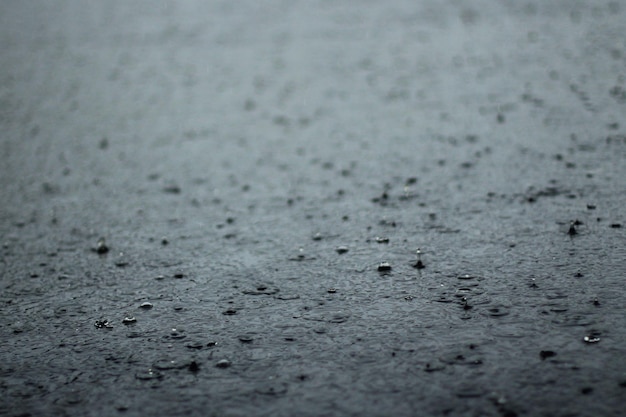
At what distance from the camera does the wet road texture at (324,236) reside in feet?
14.3

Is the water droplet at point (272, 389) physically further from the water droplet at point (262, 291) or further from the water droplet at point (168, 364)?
the water droplet at point (262, 291)

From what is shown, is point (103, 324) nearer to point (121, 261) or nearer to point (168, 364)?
point (168, 364)

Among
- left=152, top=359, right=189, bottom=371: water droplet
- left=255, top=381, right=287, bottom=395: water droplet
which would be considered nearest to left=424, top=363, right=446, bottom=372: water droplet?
left=255, top=381, right=287, bottom=395: water droplet

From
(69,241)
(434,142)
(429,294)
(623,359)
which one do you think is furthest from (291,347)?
(434,142)

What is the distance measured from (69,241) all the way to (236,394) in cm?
376

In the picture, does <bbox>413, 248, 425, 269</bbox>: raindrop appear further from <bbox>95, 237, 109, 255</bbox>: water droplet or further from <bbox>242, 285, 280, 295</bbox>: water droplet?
<bbox>95, 237, 109, 255</bbox>: water droplet

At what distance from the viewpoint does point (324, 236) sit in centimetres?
684

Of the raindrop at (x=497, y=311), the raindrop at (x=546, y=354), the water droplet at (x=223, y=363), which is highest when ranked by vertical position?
the raindrop at (x=497, y=311)

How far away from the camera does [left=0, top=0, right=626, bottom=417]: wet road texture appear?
4.34m

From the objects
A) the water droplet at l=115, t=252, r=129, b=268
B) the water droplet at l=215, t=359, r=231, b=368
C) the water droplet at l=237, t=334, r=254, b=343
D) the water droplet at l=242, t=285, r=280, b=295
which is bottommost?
the water droplet at l=215, t=359, r=231, b=368

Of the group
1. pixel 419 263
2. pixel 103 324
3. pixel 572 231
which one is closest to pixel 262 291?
pixel 103 324

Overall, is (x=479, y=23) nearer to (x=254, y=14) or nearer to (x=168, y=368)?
(x=254, y=14)

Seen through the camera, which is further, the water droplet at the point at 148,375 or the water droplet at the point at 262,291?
the water droplet at the point at 262,291

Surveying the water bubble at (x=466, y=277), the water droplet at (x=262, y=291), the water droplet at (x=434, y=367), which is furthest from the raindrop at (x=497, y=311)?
the water droplet at (x=262, y=291)
